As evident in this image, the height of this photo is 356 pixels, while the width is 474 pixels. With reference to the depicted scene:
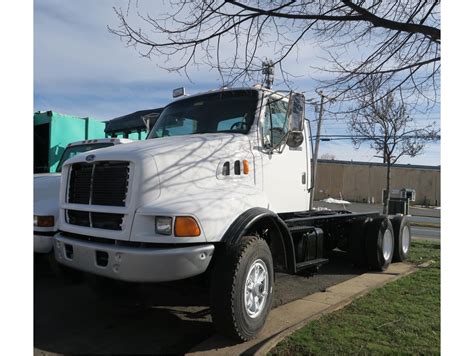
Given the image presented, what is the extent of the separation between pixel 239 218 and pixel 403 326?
6.35 feet

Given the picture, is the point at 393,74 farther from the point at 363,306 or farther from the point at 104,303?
the point at 104,303

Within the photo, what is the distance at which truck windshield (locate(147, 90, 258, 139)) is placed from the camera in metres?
4.75

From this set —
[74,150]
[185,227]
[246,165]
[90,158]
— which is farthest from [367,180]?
[185,227]

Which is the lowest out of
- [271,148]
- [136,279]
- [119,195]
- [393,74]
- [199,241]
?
[136,279]

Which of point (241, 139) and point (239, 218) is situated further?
point (241, 139)

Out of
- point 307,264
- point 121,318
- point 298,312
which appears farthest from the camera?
point 307,264

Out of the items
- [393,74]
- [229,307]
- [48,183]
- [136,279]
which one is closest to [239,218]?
[229,307]

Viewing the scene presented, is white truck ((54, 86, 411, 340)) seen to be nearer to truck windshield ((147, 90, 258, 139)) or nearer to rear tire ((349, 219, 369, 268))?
truck windshield ((147, 90, 258, 139))

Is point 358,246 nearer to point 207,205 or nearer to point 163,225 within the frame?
point 207,205

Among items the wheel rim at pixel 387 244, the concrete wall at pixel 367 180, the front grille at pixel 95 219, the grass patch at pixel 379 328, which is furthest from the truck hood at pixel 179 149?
the concrete wall at pixel 367 180

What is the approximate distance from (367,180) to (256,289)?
1396 inches

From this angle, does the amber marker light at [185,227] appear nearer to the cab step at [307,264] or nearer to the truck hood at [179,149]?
the truck hood at [179,149]

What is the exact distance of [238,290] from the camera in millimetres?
3633

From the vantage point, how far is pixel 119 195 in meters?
3.68
